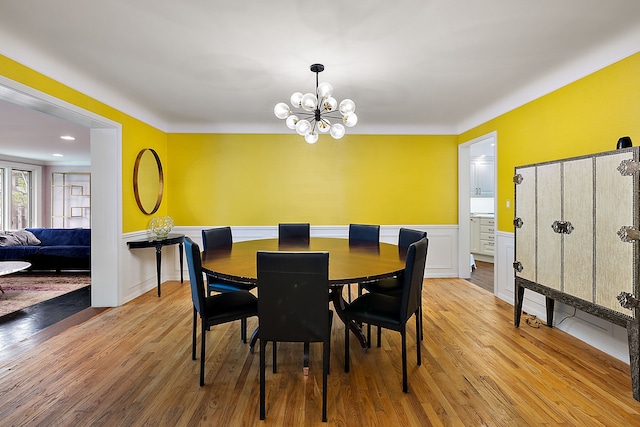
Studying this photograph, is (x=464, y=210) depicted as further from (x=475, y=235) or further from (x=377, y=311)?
(x=377, y=311)

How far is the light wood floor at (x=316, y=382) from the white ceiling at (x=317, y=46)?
2263 mm

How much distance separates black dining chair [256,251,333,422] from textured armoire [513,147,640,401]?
1839mm

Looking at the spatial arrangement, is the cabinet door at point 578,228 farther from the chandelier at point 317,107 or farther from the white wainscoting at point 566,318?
the chandelier at point 317,107

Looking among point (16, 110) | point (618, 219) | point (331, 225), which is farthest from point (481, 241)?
point (16, 110)

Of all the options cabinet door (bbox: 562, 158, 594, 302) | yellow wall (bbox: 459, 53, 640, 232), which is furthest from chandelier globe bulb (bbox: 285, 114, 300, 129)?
yellow wall (bbox: 459, 53, 640, 232)

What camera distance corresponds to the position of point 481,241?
638 centimetres

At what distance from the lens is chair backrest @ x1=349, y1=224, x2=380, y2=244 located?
135 inches

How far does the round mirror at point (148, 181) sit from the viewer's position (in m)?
3.89

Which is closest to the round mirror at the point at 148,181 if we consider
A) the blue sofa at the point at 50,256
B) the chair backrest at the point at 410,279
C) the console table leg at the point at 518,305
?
the blue sofa at the point at 50,256


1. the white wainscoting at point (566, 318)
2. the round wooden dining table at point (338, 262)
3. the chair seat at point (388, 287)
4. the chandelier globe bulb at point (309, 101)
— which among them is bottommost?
the white wainscoting at point (566, 318)

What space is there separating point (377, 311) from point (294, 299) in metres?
0.63

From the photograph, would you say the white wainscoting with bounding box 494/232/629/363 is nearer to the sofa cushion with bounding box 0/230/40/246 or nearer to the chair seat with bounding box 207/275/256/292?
the chair seat with bounding box 207/275/256/292

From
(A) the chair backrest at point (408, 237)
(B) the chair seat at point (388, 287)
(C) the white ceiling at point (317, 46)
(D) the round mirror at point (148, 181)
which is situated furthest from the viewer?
(D) the round mirror at point (148, 181)

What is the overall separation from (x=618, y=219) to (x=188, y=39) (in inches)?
122
